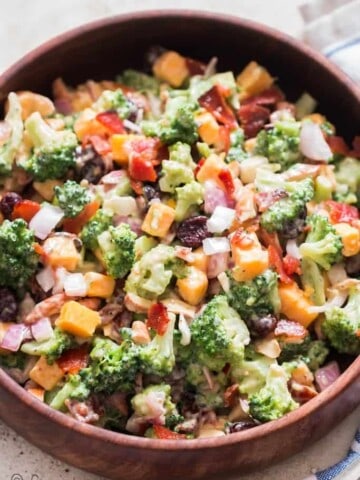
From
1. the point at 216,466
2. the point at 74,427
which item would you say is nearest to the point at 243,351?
the point at 216,466

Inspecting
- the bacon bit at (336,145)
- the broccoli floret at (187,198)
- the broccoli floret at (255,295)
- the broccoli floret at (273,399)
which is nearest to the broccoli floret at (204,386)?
the broccoli floret at (273,399)

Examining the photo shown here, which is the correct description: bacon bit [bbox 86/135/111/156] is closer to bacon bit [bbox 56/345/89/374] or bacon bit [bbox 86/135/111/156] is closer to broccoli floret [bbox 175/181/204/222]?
broccoli floret [bbox 175/181/204/222]

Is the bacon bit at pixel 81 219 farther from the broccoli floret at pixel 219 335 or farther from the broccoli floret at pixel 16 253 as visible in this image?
the broccoli floret at pixel 219 335

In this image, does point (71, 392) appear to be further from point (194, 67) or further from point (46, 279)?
point (194, 67)

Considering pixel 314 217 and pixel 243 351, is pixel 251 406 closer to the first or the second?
pixel 243 351

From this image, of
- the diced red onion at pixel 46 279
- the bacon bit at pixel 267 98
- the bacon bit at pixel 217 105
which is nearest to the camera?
the diced red onion at pixel 46 279

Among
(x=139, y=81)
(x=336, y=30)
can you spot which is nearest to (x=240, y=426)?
(x=139, y=81)

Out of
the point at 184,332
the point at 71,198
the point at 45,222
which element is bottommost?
the point at 184,332
